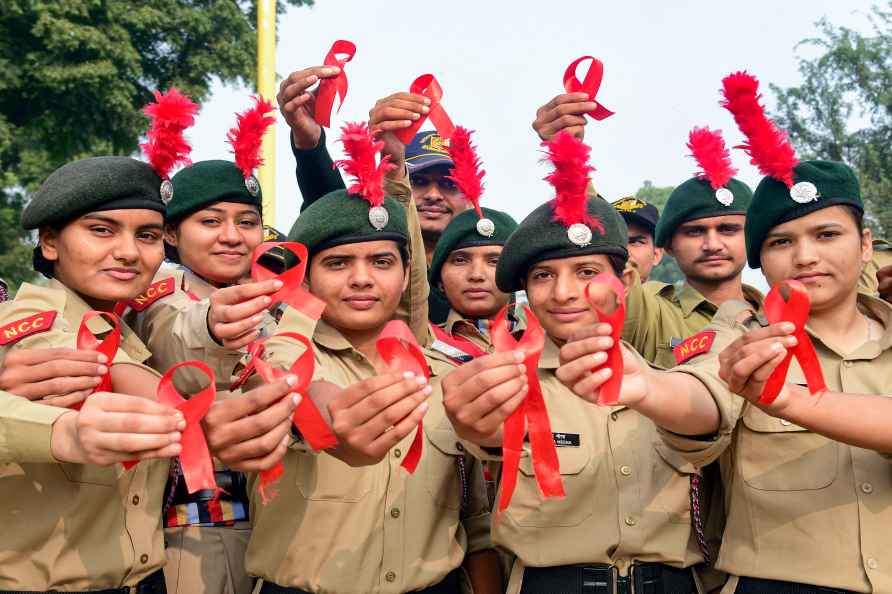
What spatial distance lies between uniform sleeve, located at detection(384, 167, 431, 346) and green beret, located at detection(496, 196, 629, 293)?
467mm

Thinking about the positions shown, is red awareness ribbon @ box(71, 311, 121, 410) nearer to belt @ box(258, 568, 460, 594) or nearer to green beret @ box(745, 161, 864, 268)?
belt @ box(258, 568, 460, 594)

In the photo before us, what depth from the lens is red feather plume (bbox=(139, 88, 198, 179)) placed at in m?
3.52

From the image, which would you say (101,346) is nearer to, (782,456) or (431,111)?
(431,111)

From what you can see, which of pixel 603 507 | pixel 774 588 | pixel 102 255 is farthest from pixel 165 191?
pixel 774 588

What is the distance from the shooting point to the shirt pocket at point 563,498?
3205 mm

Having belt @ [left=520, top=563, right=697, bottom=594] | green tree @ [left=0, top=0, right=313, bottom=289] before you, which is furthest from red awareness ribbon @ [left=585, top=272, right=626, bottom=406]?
green tree @ [left=0, top=0, right=313, bottom=289]

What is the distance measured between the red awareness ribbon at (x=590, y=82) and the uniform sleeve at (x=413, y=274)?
0.84 metres

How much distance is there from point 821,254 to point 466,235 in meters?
2.00

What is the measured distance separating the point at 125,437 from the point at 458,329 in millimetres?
2630

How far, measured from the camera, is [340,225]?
3.56 metres

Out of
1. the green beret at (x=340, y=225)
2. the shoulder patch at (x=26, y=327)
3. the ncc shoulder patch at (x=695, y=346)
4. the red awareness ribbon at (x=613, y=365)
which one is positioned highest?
the green beret at (x=340, y=225)

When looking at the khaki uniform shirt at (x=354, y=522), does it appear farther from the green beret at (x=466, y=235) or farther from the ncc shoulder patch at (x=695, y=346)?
the green beret at (x=466, y=235)

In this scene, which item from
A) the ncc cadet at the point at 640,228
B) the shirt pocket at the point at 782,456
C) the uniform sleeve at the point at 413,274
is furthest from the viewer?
the ncc cadet at the point at 640,228

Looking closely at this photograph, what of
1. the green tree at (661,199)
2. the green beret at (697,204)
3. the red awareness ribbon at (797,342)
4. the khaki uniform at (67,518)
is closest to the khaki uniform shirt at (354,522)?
the khaki uniform at (67,518)
